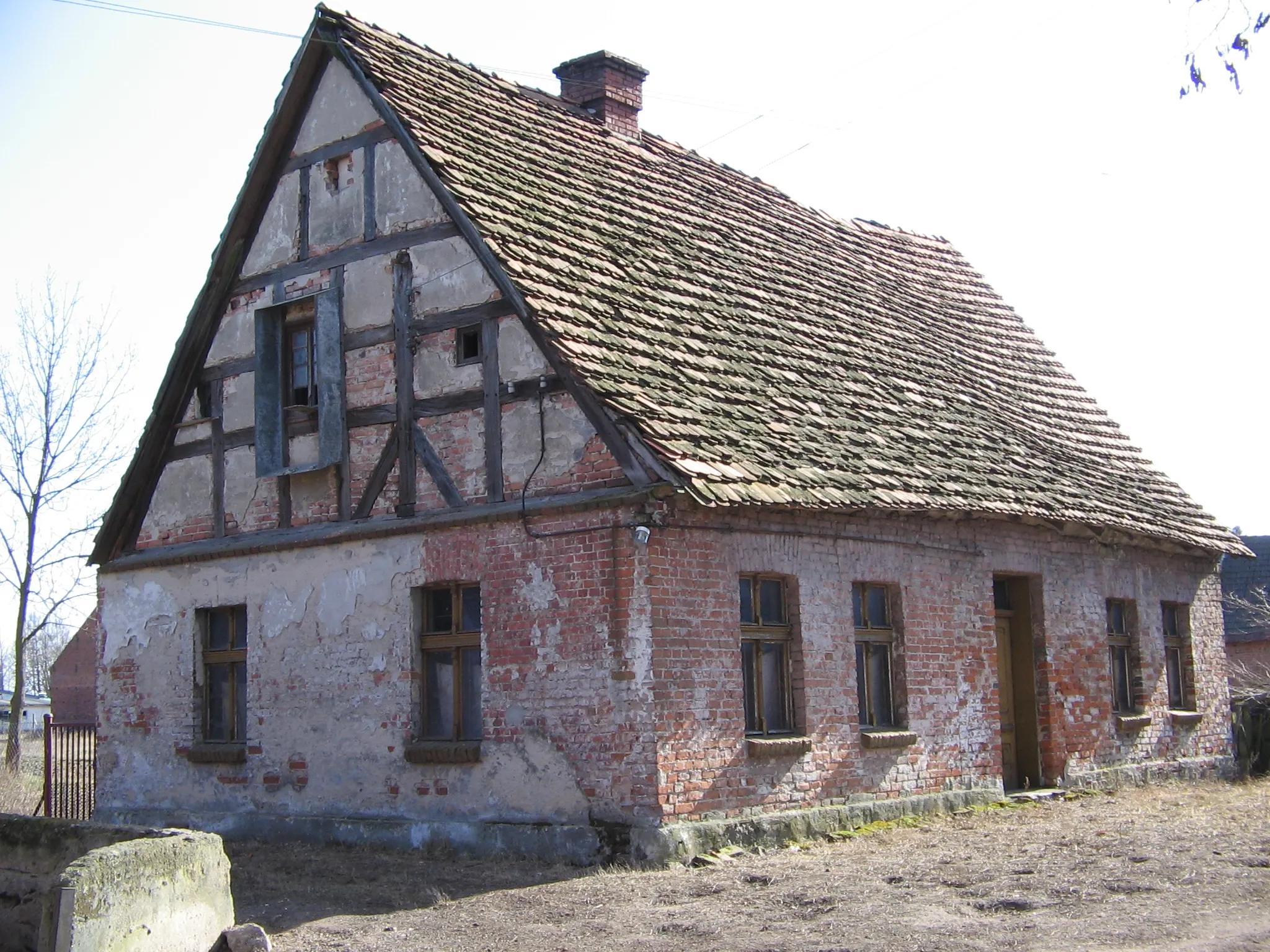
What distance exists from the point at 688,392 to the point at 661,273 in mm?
2396

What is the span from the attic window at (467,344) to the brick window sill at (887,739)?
193 inches

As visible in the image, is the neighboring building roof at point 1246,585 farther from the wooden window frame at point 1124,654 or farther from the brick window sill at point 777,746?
the brick window sill at point 777,746

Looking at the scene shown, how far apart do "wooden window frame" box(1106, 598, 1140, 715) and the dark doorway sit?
184cm

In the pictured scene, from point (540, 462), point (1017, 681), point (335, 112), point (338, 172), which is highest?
point (335, 112)

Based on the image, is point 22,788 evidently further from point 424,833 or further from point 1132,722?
point 1132,722

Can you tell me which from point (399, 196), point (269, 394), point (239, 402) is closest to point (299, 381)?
point (269, 394)

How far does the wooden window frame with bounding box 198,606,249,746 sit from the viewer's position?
1391 cm

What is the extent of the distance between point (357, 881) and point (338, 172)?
686 centimetres

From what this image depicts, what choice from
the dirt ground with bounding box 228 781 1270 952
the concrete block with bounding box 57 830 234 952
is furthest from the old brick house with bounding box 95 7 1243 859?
the concrete block with bounding box 57 830 234 952

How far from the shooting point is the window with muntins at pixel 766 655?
1162 cm

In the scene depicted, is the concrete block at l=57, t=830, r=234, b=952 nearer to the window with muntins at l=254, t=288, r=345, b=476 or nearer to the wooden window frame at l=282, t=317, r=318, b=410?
the window with muntins at l=254, t=288, r=345, b=476

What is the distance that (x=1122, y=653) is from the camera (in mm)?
16703

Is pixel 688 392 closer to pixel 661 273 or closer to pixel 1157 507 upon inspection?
pixel 661 273

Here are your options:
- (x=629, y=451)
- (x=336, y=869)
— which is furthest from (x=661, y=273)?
(x=336, y=869)
